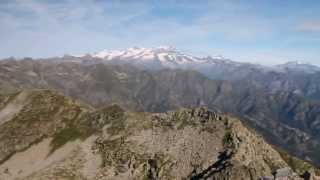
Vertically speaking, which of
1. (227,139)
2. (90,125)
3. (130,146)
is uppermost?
(227,139)

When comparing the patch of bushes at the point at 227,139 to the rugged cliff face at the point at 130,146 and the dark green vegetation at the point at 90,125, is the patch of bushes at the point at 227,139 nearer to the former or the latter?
the rugged cliff face at the point at 130,146

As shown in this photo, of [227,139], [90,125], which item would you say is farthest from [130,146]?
[227,139]

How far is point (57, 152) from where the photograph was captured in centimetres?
16012

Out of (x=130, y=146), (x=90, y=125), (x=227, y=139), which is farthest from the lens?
(x=90, y=125)

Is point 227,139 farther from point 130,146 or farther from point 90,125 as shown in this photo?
point 90,125

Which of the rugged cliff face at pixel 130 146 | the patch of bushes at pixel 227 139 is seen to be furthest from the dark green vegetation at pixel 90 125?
the patch of bushes at pixel 227 139

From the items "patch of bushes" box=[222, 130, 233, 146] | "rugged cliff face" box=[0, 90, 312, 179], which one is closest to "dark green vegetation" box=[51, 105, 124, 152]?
"rugged cliff face" box=[0, 90, 312, 179]

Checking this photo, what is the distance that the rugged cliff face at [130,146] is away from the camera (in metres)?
141

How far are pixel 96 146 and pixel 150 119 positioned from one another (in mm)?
19779

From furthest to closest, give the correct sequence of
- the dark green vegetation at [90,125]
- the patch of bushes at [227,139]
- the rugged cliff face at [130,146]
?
1. the dark green vegetation at [90,125]
2. the patch of bushes at [227,139]
3. the rugged cliff face at [130,146]

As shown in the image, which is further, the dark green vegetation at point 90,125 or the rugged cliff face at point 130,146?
the dark green vegetation at point 90,125

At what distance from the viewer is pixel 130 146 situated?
507 feet

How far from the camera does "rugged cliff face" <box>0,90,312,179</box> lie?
461 ft

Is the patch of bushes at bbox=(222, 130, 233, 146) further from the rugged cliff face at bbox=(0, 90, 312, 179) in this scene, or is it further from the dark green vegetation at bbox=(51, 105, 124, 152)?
the dark green vegetation at bbox=(51, 105, 124, 152)
